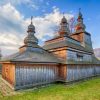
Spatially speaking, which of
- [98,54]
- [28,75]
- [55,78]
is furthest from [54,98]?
[98,54]

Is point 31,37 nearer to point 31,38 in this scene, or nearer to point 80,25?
point 31,38

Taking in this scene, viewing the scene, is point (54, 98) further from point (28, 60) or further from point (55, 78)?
point (55, 78)

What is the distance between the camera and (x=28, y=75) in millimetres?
14516

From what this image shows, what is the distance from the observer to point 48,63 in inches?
655

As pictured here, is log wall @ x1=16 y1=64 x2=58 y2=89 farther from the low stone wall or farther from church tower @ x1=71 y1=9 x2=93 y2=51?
church tower @ x1=71 y1=9 x2=93 y2=51

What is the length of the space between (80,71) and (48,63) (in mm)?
7016

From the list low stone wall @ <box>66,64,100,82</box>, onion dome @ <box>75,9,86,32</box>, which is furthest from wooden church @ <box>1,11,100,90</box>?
onion dome @ <box>75,9,86,32</box>

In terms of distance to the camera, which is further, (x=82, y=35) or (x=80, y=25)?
(x=80, y=25)

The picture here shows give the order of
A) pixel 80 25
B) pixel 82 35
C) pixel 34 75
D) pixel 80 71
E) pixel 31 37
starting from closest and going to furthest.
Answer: pixel 34 75
pixel 80 71
pixel 31 37
pixel 82 35
pixel 80 25

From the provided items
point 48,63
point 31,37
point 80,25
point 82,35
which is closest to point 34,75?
point 48,63

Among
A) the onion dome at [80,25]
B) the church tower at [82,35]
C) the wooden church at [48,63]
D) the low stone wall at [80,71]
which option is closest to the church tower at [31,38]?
the wooden church at [48,63]

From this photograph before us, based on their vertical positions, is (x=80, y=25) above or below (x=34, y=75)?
above

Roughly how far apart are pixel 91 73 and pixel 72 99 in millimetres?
15336

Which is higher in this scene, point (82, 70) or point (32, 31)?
point (32, 31)
